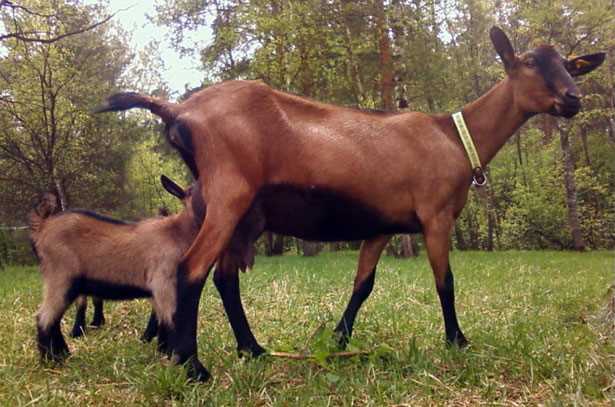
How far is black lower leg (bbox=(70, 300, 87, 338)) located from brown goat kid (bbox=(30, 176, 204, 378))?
0.73 m

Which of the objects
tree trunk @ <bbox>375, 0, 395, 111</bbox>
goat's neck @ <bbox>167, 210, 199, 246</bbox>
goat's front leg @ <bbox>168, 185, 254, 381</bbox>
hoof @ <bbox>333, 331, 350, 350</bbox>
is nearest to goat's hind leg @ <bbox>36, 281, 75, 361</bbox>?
goat's neck @ <bbox>167, 210, 199, 246</bbox>

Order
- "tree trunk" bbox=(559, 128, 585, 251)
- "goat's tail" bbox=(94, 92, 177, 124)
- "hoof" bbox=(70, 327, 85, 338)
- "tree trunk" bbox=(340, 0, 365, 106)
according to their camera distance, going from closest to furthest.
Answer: "goat's tail" bbox=(94, 92, 177, 124)
"hoof" bbox=(70, 327, 85, 338)
"tree trunk" bbox=(340, 0, 365, 106)
"tree trunk" bbox=(559, 128, 585, 251)

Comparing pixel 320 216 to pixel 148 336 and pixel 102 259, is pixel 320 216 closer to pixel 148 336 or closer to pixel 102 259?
pixel 102 259

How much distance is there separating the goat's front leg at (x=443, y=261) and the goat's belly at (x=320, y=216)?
0.43 ft

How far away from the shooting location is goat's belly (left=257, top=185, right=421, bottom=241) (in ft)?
10.4

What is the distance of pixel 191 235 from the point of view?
4.45m

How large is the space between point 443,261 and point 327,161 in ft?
3.26

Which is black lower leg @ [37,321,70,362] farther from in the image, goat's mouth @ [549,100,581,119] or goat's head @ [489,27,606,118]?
goat's mouth @ [549,100,581,119]

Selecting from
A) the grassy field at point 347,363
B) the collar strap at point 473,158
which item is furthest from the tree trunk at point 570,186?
the collar strap at point 473,158

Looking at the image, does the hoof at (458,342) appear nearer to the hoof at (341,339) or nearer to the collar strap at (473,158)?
the hoof at (341,339)

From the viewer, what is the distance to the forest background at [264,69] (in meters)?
16.8

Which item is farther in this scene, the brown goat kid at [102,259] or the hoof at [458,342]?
the brown goat kid at [102,259]

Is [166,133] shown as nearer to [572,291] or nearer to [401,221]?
[401,221]

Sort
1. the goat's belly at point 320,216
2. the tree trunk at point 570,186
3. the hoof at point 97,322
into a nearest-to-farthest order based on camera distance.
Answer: the goat's belly at point 320,216 < the hoof at point 97,322 < the tree trunk at point 570,186
